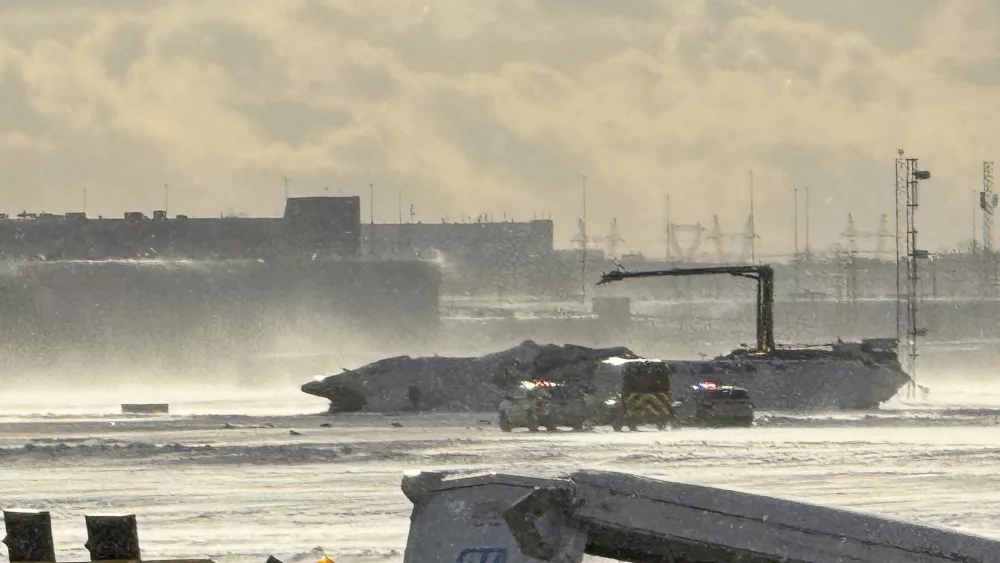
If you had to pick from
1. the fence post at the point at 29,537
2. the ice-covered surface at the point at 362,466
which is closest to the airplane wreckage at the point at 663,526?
the ice-covered surface at the point at 362,466

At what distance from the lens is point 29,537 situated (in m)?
10.1

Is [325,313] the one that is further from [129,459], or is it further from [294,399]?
[129,459]

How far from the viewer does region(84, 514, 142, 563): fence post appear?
10.0 m

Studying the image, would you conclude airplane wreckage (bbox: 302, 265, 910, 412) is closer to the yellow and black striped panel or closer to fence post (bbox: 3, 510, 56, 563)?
the yellow and black striped panel

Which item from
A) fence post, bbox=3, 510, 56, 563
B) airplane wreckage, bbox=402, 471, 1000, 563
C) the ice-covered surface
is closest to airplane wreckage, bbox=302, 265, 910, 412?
the ice-covered surface

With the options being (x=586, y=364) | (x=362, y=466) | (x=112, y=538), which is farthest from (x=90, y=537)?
(x=586, y=364)

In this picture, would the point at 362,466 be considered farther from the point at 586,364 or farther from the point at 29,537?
the point at 586,364

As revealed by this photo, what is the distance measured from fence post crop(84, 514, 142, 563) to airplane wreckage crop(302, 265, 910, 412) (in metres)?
35.4

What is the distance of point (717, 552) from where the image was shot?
834 cm

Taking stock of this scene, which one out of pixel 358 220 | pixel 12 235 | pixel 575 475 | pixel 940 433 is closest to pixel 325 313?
pixel 358 220

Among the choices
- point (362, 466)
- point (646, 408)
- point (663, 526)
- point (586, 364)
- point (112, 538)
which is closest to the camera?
point (663, 526)

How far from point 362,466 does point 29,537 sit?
53.9 feet

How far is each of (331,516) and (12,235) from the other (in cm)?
8989

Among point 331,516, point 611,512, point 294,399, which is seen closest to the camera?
point 611,512
